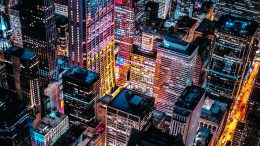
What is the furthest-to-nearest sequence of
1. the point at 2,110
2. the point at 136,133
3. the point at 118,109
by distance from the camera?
the point at 118,109, the point at 2,110, the point at 136,133

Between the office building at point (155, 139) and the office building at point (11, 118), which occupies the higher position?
the office building at point (155, 139)

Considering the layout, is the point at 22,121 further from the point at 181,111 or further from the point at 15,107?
the point at 181,111

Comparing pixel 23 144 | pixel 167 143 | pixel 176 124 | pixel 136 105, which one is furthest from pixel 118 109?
pixel 167 143

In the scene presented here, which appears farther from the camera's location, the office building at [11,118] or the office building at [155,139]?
the office building at [11,118]

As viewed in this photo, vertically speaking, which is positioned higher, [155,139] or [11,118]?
[155,139]

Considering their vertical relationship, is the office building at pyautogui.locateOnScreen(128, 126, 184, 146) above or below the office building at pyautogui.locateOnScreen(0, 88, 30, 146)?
above

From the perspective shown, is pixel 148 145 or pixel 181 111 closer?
pixel 148 145

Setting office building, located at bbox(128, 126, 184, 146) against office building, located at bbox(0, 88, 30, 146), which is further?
office building, located at bbox(0, 88, 30, 146)

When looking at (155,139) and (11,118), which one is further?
(11,118)
